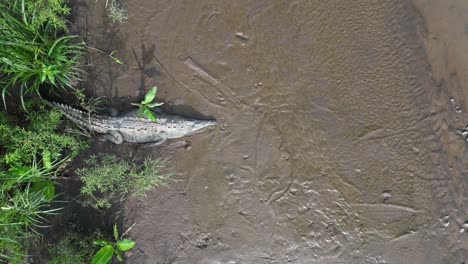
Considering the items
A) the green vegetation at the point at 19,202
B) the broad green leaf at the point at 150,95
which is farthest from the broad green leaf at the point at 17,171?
the broad green leaf at the point at 150,95

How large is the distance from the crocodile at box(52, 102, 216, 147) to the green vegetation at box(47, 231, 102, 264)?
1099mm

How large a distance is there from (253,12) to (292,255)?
2.84m

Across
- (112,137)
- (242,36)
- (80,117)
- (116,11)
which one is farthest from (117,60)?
(242,36)

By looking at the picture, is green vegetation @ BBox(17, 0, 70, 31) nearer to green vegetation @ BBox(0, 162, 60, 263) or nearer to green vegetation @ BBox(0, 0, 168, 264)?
green vegetation @ BBox(0, 0, 168, 264)

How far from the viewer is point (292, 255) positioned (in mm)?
4238

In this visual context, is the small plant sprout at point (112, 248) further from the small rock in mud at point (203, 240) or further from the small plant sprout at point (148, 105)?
the small plant sprout at point (148, 105)

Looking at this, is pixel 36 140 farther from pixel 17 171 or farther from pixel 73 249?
pixel 73 249

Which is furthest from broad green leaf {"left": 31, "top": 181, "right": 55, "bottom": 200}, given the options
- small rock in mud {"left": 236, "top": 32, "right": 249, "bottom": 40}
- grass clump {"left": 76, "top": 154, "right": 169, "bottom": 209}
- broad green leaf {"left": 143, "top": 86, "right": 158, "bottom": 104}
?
small rock in mud {"left": 236, "top": 32, "right": 249, "bottom": 40}

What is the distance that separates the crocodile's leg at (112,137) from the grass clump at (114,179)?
7.0 inches

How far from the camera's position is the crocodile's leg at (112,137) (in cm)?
417

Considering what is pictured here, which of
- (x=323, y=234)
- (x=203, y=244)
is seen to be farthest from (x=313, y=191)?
(x=203, y=244)

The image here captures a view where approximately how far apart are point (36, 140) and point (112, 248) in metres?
1.40

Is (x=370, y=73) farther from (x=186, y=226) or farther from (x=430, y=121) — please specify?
(x=186, y=226)

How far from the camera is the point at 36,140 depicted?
12.6ft
